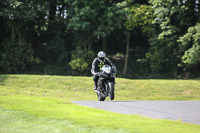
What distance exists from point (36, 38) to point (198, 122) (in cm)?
3259

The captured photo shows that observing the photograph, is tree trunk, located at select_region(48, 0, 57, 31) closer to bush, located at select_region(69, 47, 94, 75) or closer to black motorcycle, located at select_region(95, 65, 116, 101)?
bush, located at select_region(69, 47, 94, 75)

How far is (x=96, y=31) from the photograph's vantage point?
3450 cm

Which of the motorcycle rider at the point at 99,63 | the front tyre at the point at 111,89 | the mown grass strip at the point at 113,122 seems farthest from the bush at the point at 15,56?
→ the mown grass strip at the point at 113,122

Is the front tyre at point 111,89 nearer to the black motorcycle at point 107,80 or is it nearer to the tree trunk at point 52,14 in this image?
the black motorcycle at point 107,80

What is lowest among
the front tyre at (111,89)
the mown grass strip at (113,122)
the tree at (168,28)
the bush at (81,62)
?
the mown grass strip at (113,122)

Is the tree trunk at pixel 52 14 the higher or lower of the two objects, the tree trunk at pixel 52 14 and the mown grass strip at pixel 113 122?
the higher

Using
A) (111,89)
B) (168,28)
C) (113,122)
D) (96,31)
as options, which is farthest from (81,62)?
(113,122)

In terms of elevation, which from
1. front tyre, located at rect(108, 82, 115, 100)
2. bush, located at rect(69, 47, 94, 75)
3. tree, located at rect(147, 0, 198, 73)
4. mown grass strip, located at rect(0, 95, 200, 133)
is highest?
tree, located at rect(147, 0, 198, 73)

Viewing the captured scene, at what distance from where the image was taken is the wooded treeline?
32.7m

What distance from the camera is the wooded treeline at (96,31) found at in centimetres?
3272

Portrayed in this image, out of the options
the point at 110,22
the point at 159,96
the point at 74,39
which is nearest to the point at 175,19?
the point at 110,22

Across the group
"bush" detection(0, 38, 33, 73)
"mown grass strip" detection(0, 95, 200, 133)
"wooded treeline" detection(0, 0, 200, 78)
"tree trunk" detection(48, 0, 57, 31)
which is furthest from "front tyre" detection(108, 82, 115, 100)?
"tree trunk" detection(48, 0, 57, 31)

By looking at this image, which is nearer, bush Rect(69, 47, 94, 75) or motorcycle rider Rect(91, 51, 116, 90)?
motorcycle rider Rect(91, 51, 116, 90)

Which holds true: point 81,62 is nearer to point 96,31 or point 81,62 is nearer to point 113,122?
point 96,31
